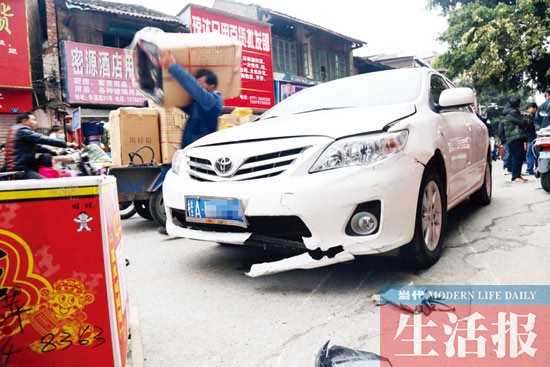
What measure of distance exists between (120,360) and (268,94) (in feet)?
50.3

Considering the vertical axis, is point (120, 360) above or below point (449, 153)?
below

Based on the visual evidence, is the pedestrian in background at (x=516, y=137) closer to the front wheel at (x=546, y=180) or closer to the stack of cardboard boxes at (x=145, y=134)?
the front wheel at (x=546, y=180)

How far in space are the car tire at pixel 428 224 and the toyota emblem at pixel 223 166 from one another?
3.71ft

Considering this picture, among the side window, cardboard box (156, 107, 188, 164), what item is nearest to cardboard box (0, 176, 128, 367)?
the side window

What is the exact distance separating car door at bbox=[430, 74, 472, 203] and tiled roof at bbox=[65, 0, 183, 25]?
1072cm

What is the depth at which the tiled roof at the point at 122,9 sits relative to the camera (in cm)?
1145

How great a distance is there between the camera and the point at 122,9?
1271 centimetres

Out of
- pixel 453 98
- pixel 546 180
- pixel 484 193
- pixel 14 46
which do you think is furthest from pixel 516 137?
pixel 14 46

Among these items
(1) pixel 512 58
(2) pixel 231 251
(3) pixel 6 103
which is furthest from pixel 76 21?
(1) pixel 512 58

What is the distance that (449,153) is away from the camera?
10.2ft

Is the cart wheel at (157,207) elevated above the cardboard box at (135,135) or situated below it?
below

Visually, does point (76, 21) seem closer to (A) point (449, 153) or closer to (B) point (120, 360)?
Answer: (A) point (449, 153)

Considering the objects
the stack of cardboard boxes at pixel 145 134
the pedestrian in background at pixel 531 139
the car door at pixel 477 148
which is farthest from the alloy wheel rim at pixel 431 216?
the pedestrian in background at pixel 531 139

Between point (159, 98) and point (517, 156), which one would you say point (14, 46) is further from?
point (517, 156)
